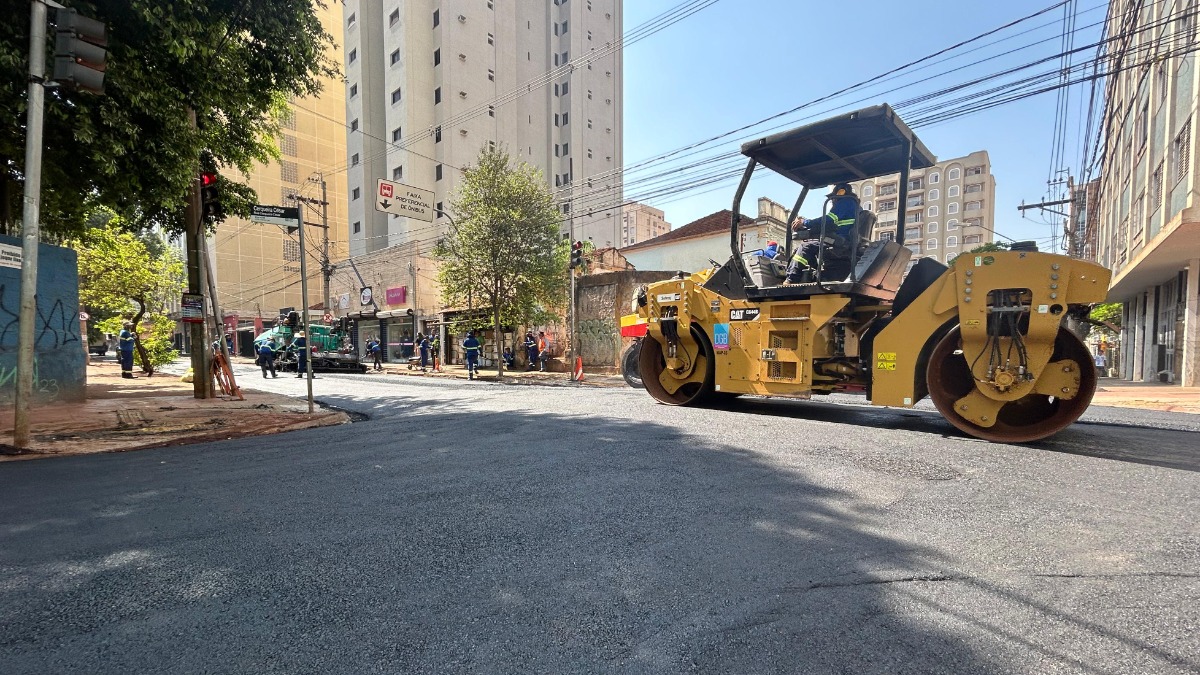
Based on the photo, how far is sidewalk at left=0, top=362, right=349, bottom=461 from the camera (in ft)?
18.3

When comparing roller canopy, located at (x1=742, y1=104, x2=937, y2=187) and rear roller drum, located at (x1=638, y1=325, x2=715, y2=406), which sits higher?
roller canopy, located at (x1=742, y1=104, x2=937, y2=187)

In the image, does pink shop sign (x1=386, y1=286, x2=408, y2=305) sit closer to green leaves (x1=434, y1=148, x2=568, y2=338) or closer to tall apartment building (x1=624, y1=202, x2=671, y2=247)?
green leaves (x1=434, y1=148, x2=568, y2=338)

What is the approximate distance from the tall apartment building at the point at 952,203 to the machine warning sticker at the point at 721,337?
83.3 metres

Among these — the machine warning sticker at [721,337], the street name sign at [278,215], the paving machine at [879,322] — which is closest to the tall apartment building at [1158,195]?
the paving machine at [879,322]

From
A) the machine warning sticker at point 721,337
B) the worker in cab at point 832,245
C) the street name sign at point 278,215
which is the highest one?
the street name sign at point 278,215

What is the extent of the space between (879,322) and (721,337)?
193 cm

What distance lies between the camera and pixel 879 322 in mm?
6055

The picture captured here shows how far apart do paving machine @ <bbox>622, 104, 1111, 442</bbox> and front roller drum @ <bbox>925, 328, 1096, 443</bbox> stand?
0.04 feet

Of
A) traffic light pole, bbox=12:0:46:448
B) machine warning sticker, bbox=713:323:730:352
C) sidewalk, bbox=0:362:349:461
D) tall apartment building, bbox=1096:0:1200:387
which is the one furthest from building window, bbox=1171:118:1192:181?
traffic light pole, bbox=12:0:46:448

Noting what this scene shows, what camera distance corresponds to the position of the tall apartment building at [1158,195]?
456 inches

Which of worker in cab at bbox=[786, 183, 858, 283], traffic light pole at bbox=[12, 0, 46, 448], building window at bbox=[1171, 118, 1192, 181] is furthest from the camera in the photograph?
building window at bbox=[1171, 118, 1192, 181]

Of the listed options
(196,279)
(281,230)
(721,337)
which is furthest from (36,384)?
(281,230)

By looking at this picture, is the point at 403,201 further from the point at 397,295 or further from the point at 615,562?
the point at 615,562

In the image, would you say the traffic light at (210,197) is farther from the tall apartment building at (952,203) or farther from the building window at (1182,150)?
the tall apartment building at (952,203)
